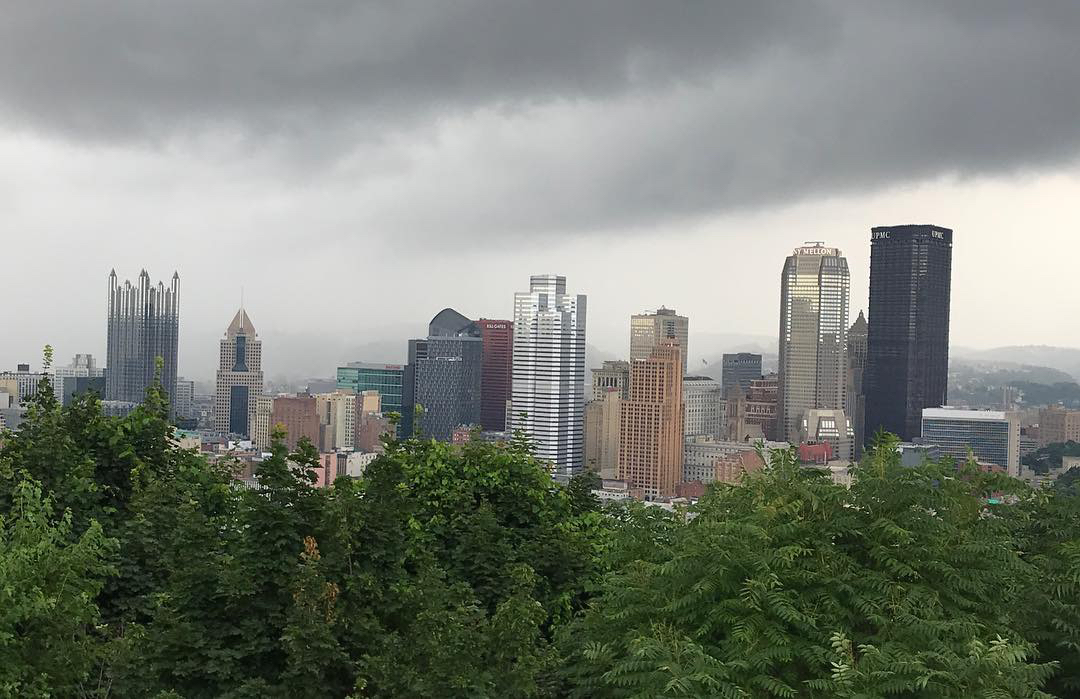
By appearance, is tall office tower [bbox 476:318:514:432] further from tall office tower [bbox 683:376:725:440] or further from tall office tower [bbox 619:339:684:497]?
tall office tower [bbox 683:376:725:440]

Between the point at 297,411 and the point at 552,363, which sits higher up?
the point at 552,363

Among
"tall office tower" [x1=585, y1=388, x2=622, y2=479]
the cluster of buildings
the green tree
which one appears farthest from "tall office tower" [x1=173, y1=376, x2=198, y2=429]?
the green tree

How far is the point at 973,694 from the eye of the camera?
509cm

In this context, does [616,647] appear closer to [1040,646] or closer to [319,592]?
[319,592]

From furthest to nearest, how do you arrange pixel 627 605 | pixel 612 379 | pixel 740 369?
pixel 740 369 < pixel 612 379 < pixel 627 605

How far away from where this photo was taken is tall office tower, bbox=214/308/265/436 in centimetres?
13350

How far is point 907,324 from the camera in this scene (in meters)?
143

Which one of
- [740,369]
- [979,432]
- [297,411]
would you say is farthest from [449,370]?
[979,432]

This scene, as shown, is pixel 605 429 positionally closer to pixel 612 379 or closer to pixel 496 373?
pixel 612 379

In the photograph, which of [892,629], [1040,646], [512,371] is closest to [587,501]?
[1040,646]

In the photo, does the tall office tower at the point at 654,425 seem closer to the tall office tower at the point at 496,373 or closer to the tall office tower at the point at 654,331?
the tall office tower at the point at 654,331

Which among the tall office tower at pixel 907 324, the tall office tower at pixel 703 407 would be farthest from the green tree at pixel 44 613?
the tall office tower at pixel 907 324

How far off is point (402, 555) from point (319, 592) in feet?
4.48

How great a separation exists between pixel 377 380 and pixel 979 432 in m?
73.4
